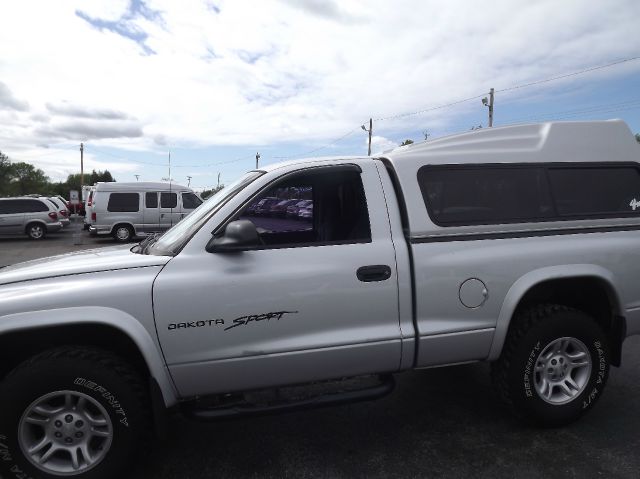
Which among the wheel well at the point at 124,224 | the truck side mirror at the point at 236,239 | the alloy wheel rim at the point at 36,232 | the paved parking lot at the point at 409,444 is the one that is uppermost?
the truck side mirror at the point at 236,239

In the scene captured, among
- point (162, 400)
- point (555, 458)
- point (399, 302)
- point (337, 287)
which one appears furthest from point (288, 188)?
point (555, 458)

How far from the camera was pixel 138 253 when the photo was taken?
3.06m

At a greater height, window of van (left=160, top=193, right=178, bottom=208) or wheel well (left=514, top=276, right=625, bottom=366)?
window of van (left=160, top=193, right=178, bottom=208)

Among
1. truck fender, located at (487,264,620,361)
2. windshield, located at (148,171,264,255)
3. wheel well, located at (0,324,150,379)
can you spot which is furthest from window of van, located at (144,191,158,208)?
truck fender, located at (487,264,620,361)

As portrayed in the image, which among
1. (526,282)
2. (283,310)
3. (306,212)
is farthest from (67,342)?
(526,282)

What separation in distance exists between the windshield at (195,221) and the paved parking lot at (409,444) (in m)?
1.20

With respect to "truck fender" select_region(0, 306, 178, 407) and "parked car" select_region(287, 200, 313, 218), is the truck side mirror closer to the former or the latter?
"truck fender" select_region(0, 306, 178, 407)

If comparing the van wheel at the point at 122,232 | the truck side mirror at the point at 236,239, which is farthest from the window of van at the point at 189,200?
the truck side mirror at the point at 236,239

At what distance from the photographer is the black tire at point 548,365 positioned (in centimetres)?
320

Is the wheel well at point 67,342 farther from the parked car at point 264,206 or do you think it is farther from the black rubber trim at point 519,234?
the black rubber trim at point 519,234

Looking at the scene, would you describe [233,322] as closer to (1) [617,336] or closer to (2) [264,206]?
(2) [264,206]

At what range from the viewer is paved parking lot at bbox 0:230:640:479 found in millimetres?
2811

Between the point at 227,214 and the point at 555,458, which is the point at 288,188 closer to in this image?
the point at 227,214

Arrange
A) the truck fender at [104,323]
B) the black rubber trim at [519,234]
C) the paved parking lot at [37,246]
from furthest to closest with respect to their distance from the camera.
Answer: the paved parking lot at [37,246] → the black rubber trim at [519,234] → the truck fender at [104,323]
